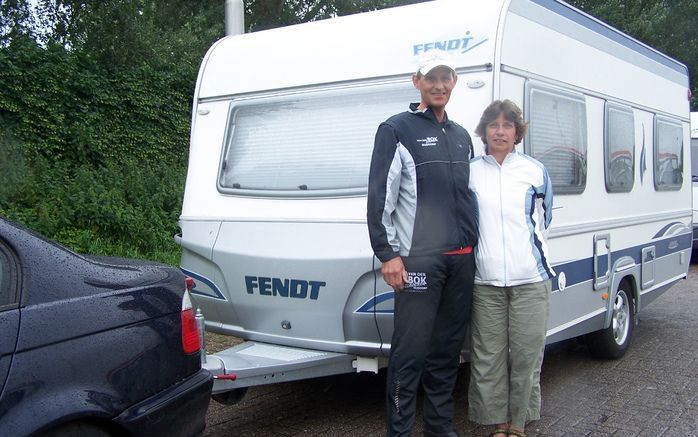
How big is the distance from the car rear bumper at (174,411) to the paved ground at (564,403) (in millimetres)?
1251

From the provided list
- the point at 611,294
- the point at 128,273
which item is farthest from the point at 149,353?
the point at 611,294

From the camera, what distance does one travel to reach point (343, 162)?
4.61 m

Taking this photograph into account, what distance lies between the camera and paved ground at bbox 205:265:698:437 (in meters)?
4.54

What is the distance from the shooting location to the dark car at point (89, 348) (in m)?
2.56

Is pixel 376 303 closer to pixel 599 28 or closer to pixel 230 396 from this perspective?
pixel 230 396

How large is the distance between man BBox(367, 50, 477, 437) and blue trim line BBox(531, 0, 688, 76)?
4.63 ft

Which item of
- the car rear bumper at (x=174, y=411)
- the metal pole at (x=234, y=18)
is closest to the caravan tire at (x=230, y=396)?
the car rear bumper at (x=174, y=411)

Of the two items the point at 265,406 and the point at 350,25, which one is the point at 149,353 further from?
the point at 350,25

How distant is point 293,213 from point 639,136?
3392 millimetres

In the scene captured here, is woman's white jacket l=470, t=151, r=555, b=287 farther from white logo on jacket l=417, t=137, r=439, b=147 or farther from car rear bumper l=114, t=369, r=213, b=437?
car rear bumper l=114, t=369, r=213, b=437

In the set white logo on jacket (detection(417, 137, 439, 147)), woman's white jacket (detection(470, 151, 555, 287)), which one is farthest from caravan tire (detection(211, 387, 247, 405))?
white logo on jacket (detection(417, 137, 439, 147))

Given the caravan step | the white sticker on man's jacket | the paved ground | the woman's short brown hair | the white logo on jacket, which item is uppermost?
the woman's short brown hair

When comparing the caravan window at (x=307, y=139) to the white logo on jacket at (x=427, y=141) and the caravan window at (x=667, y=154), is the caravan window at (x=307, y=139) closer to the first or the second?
the white logo on jacket at (x=427, y=141)

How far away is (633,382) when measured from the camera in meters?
5.49
